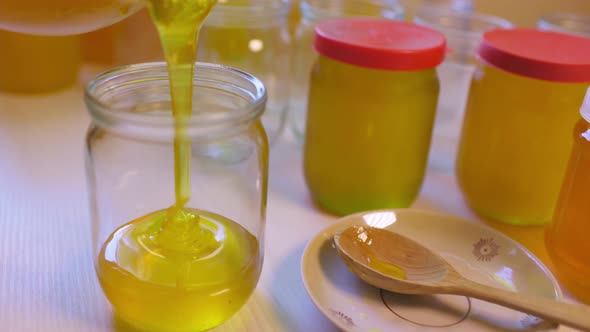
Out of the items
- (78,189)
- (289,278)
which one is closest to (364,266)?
(289,278)

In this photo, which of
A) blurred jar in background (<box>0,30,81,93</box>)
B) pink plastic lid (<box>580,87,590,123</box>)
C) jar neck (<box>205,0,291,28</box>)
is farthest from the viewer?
blurred jar in background (<box>0,30,81,93</box>)

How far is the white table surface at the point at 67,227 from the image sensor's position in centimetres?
54

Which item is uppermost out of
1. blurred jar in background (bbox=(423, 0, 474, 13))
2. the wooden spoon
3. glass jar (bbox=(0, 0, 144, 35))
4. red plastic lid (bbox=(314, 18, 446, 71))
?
glass jar (bbox=(0, 0, 144, 35))

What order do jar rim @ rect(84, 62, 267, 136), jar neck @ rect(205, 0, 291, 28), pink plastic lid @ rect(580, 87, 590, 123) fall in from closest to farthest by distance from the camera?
jar rim @ rect(84, 62, 267, 136)
pink plastic lid @ rect(580, 87, 590, 123)
jar neck @ rect(205, 0, 291, 28)

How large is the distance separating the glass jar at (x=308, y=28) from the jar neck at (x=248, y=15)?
0.14 ft

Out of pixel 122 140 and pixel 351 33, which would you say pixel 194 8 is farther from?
pixel 351 33

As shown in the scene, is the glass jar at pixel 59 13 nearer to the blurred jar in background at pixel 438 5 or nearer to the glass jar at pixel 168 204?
the glass jar at pixel 168 204

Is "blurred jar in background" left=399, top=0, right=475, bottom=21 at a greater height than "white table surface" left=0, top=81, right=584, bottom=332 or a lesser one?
greater

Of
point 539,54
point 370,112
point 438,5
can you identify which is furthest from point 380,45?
point 438,5

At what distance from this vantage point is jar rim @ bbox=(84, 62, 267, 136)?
1.50 ft

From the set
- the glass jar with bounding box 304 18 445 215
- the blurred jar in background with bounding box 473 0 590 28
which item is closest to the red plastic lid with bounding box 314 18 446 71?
the glass jar with bounding box 304 18 445 215

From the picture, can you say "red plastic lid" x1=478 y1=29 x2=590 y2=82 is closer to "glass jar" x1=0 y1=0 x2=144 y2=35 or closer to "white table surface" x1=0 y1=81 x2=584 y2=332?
"white table surface" x1=0 y1=81 x2=584 y2=332

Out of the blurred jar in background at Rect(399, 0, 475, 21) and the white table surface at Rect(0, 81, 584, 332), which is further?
the blurred jar in background at Rect(399, 0, 475, 21)

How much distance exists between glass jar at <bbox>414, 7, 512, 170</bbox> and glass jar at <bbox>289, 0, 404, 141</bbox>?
0.06 meters
